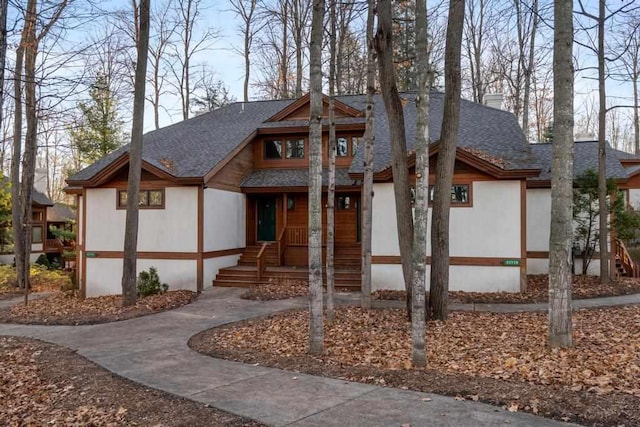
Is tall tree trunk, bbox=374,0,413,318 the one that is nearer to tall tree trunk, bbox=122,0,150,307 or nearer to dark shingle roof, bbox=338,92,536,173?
dark shingle roof, bbox=338,92,536,173

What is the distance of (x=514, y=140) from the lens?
15.0m

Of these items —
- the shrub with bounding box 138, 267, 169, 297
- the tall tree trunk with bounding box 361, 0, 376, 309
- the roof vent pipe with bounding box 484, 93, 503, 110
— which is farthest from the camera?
the roof vent pipe with bounding box 484, 93, 503, 110

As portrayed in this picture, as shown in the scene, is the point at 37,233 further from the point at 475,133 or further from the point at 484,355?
the point at 484,355

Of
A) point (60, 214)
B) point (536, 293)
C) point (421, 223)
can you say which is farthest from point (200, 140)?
point (60, 214)

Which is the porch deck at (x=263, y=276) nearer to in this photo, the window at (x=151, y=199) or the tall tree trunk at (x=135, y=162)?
the window at (x=151, y=199)

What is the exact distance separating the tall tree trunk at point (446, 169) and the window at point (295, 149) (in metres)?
9.04

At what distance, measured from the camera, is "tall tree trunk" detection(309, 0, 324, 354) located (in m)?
6.59

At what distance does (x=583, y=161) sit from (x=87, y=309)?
16012 millimetres

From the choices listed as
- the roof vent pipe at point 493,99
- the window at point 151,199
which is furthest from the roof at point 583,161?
the window at point 151,199

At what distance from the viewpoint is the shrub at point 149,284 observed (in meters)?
13.4

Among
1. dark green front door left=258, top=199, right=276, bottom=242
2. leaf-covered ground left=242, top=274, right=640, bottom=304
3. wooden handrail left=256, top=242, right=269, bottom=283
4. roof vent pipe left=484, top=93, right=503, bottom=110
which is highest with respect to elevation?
roof vent pipe left=484, top=93, right=503, bottom=110

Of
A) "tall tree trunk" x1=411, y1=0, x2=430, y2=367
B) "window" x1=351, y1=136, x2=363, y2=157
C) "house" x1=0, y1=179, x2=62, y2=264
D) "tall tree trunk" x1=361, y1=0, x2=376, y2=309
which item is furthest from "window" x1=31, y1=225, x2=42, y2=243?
"tall tree trunk" x1=411, y1=0, x2=430, y2=367

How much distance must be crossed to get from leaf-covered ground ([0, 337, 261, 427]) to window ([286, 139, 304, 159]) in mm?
11596

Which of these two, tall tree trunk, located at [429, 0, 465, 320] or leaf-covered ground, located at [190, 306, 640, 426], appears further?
tall tree trunk, located at [429, 0, 465, 320]
